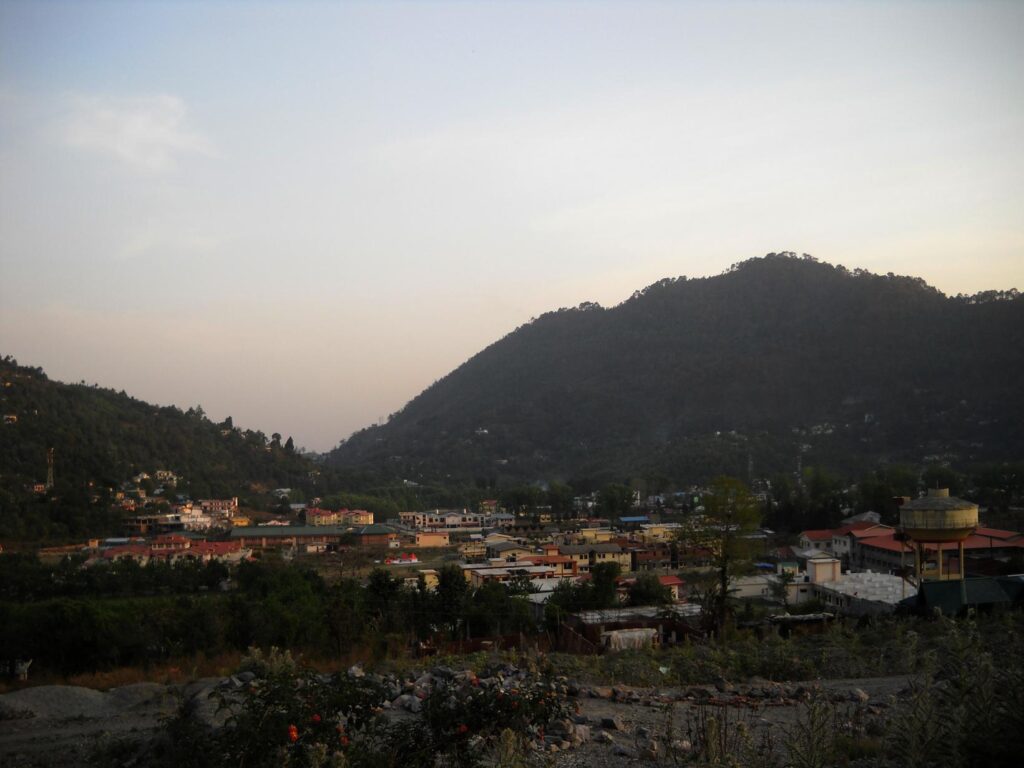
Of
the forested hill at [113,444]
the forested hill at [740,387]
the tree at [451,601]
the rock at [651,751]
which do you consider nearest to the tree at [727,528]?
the tree at [451,601]

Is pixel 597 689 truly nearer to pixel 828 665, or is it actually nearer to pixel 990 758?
pixel 828 665

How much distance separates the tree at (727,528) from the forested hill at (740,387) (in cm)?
4493

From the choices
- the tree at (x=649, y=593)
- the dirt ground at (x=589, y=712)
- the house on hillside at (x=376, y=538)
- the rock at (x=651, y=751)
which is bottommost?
the house on hillside at (x=376, y=538)

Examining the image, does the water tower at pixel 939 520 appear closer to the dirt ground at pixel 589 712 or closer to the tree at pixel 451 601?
the dirt ground at pixel 589 712

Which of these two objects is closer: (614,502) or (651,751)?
(651,751)

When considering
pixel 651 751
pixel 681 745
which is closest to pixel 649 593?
pixel 681 745

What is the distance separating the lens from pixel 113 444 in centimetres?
4616

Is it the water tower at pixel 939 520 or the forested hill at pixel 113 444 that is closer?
the water tower at pixel 939 520

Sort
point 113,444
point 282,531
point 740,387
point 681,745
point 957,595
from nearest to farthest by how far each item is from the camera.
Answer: point 681,745, point 957,595, point 282,531, point 113,444, point 740,387

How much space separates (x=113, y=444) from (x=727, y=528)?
42313 mm

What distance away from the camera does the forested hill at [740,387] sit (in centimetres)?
6228

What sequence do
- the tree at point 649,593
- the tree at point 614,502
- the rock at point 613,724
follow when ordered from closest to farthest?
1. the rock at point 613,724
2. the tree at point 649,593
3. the tree at point 614,502

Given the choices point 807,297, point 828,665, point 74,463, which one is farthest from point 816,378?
point 828,665

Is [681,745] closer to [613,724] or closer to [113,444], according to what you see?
[613,724]
